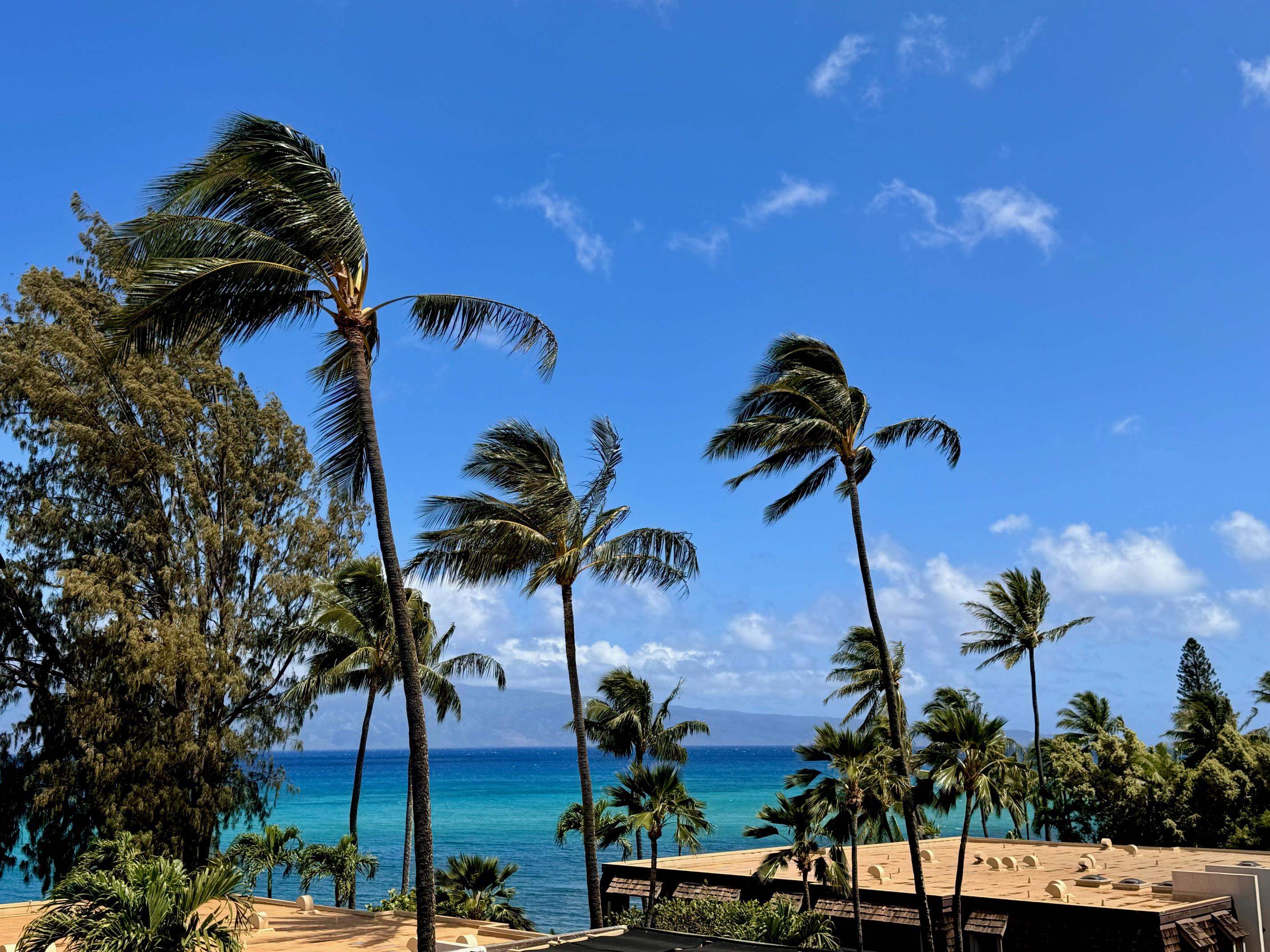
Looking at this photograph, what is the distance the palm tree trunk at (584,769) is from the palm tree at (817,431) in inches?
191

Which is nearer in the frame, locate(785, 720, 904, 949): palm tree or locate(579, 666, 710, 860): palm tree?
locate(785, 720, 904, 949): palm tree

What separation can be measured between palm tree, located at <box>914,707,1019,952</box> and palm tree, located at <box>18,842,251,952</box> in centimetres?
1359

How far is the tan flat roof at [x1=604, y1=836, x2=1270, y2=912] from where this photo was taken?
20.3 metres

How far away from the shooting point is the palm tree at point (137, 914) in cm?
884

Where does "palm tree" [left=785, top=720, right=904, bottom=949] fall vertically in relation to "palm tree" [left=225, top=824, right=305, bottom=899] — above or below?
above

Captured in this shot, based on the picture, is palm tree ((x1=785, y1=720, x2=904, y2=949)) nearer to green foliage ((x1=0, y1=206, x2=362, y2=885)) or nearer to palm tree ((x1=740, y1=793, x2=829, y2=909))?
palm tree ((x1=740, y1=793, x2=829, y2=909))

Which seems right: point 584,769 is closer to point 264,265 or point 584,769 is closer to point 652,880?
point 652,880

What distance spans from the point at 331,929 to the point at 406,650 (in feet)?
35.5

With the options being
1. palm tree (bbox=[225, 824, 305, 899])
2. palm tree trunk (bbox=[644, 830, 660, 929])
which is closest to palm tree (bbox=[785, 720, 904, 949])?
palm tree trunk (bbox=[644, 830, 660, 929])

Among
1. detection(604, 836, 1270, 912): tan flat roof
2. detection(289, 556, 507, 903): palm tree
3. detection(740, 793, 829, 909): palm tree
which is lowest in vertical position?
detection(604, 836, 1270, 912): tan flat roof

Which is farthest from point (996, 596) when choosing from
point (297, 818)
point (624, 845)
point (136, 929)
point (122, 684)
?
point (297, 818)

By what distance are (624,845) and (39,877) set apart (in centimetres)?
1513

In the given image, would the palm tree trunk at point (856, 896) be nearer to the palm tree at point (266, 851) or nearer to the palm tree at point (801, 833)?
the palm tree at point (801, 833)

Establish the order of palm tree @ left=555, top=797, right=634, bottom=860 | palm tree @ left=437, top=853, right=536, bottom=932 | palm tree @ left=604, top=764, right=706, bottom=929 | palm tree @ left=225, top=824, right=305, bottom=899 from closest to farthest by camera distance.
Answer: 1. palm tree @ left=604, top=764, right=706, bottom=929
2. palm tree @ left=437, top=853, right=536, bottom=932
3. palm tree @ left=225, top=824, right=305, bottom=899
4. palm tree @ left=555, top=797, right=634, bottom=860
